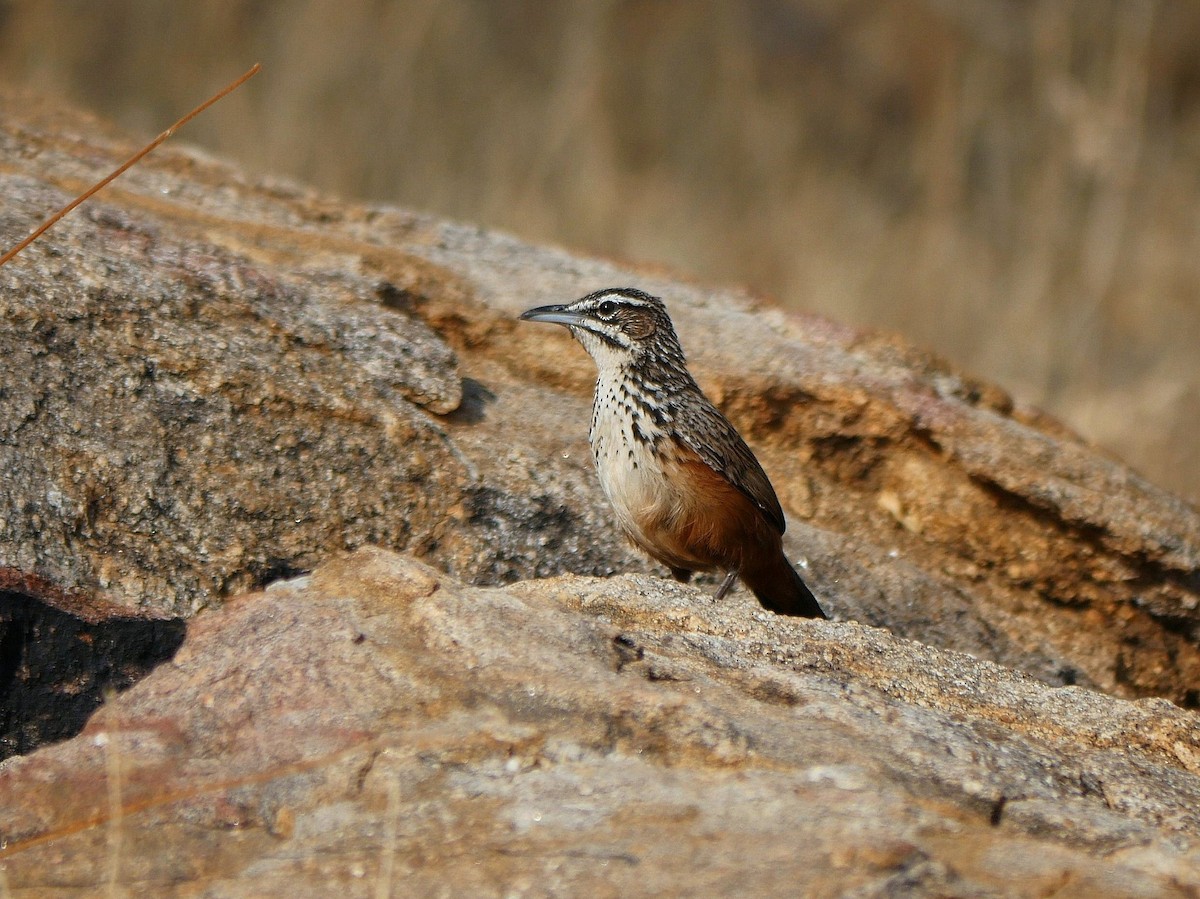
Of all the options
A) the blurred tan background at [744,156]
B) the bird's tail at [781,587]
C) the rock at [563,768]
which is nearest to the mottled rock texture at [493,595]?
the rock at [563,768]

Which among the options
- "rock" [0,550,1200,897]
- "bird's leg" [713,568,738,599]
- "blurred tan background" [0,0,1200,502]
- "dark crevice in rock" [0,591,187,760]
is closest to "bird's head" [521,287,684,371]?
"bird's leg" [713,568,738,599]

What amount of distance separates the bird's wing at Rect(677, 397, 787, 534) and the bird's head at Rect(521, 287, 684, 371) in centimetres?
35

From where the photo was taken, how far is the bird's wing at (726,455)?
4.89 metres

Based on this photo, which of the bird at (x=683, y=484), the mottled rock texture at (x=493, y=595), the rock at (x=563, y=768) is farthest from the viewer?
the bird at (x=683, y=484)

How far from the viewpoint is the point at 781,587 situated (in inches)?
192

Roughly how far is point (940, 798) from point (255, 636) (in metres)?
1.63

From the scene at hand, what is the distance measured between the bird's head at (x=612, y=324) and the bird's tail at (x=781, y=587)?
905 millimetres

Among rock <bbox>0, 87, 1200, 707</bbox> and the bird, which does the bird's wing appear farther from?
rock <bbox>0, 87, 1200, 707</bbox>

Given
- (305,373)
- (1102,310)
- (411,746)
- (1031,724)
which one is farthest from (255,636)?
(1102,310)

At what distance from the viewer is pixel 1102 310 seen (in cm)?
1065

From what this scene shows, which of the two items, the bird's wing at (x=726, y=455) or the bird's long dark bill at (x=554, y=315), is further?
the bird's long dark bill at (x=554, y=315)

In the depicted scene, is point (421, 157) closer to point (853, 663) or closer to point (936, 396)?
point (936, 396)

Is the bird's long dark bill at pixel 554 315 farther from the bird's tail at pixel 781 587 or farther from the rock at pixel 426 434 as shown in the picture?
the bird's tail at pixel 781 587

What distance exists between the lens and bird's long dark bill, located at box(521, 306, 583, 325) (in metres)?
5.30
